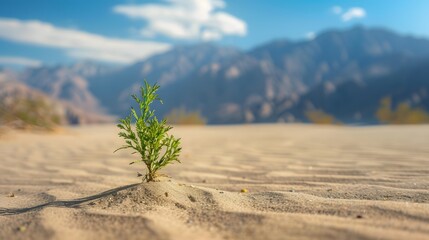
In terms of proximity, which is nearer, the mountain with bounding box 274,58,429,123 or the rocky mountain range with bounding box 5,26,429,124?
the mountain with bounding box 274,58,429,123

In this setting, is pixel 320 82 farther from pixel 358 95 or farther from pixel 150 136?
pixel 150 136

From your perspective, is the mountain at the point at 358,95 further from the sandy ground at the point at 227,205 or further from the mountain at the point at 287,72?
the sandy ground at the point at 227,205

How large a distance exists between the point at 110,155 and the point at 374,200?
143 inches

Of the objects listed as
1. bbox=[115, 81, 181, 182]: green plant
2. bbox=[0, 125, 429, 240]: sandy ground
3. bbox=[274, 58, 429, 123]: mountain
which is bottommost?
bbox=[0, 125, 429, 240]: sandy ground

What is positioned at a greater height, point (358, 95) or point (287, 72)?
point (287, 72)

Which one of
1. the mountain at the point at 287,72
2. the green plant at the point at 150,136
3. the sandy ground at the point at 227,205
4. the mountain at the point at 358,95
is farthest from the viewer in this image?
the mountain at the point at 287,72

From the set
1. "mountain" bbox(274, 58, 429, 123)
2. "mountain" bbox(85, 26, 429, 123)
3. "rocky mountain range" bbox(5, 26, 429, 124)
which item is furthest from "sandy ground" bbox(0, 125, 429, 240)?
"mountain" bbox(85, 26, 429, 123)

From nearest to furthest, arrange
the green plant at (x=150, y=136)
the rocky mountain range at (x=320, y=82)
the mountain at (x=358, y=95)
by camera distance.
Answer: the green plant at (x=150, y=136) → the mountain at (x=358, y=95) → the rocky mountain range at (x=320, y=82)

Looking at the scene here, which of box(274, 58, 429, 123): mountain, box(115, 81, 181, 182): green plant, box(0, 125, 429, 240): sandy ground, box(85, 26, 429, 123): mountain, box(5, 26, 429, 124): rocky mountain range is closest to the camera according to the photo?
box(0, 125, 429, 240): sandy ground

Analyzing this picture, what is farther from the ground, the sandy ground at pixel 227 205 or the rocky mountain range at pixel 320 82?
the rocky mountain range at pixel 320 82

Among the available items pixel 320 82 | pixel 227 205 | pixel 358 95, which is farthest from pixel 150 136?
pixel 320 82

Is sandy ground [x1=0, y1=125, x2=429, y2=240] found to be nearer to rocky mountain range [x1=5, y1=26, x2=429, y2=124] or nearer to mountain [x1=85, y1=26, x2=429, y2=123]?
rocky mountain range [x1=5, y1=26, x2=429, y2=124]

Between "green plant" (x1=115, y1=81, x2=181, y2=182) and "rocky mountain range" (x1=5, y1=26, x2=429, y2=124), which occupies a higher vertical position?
"rocky mountain range" (x1=5, y1=26, x2=429, y2=124)

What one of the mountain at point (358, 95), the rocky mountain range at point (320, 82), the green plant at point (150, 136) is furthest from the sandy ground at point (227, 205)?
the mountain at point (358, 95)
